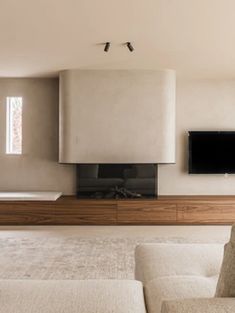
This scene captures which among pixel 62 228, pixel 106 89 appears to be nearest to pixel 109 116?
pixel 106 89

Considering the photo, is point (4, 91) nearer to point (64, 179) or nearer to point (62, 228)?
point (64, 179)

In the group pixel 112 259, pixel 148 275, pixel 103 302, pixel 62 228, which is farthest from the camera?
pixel 62 228

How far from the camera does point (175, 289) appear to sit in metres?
1.74

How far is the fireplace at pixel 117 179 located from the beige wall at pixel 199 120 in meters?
0.24

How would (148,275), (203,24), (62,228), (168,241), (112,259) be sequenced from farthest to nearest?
(62,228) < (168,241) < (112,259) < (203,24) < (148,275)

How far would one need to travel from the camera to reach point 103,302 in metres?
1.62

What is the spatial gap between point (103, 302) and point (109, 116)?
4.29 metres

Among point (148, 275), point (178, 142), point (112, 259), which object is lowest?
point (112, 259)

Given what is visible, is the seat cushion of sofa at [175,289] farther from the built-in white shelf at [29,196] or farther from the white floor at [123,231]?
the built-in white shelf at [29,196]

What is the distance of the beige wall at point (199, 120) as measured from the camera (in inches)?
244

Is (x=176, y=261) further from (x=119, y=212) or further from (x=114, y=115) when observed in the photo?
(x=114, y=115)

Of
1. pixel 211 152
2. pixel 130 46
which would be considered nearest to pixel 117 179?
pixel 211 152

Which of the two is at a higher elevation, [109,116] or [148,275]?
[109,116]

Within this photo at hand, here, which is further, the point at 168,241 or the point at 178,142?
the point at 178,142
